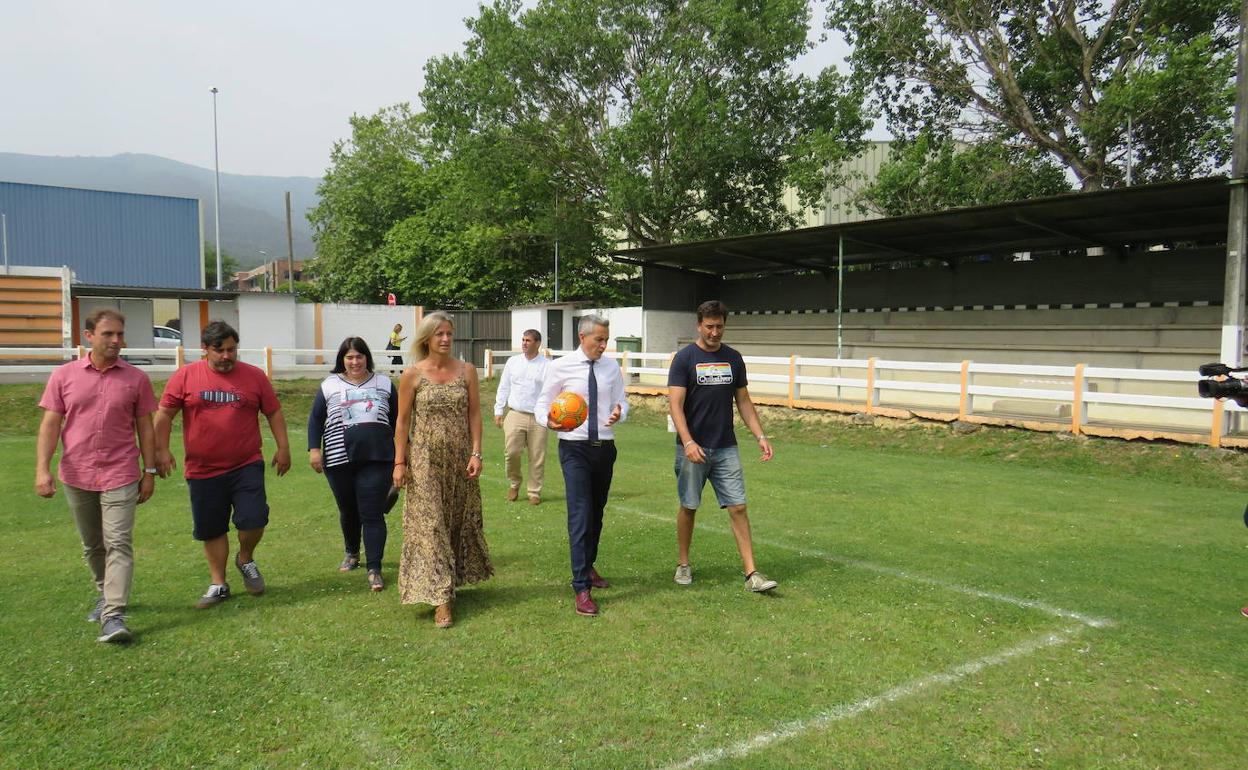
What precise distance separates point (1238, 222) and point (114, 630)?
14566 millimetres

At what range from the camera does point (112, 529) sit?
4.73 m

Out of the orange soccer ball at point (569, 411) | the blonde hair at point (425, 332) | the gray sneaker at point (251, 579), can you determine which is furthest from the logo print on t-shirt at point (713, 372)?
the gray sneaker at point (251, 579)

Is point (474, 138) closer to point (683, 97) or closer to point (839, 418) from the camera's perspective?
point (683, 97)

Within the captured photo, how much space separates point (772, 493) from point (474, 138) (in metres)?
25.7

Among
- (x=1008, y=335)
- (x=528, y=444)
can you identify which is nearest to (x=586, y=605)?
(x=528, y=444)

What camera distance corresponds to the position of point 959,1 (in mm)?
24484

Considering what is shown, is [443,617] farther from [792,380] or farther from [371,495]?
[792,380]

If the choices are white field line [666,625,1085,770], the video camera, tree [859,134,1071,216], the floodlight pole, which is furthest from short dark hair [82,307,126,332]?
tree [859,134,1071,216]

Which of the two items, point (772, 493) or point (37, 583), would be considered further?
point (772, 493)

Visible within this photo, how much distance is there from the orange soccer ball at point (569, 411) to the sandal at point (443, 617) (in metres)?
1.27

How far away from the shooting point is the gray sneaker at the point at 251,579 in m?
5.46

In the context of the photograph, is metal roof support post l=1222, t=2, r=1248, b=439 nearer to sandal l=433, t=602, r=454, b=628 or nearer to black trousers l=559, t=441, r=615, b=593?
black trousers l=559, t=441, r=615, b=593

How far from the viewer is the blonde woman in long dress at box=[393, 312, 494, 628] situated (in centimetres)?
491

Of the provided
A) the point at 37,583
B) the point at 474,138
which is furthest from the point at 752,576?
the point at 474,138
